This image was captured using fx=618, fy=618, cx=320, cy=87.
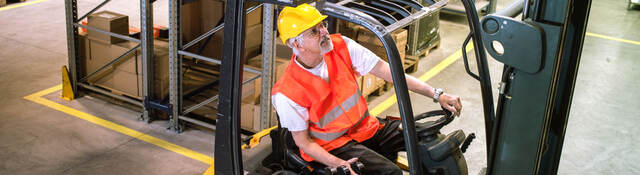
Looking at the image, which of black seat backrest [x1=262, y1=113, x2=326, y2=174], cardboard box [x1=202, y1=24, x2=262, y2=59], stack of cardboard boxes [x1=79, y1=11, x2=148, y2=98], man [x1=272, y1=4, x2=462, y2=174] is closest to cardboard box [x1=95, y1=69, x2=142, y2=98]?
stack of cardboard boxes [x1=79, y1=11, x2=148, y2=98]

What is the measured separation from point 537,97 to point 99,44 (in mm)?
6108

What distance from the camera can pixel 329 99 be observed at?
411cm

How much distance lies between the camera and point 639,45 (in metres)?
11.4

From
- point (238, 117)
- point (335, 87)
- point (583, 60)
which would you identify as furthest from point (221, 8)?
point (583, 60)

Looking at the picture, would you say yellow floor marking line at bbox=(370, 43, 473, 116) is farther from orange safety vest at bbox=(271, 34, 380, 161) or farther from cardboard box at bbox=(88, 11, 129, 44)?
orange safety vest at bbox=(271, 34, 380, 161)

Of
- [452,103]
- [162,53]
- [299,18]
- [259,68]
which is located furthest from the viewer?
[162,53]

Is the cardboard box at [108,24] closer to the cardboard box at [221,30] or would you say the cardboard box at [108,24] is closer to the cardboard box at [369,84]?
the cardboard box at [221,30]

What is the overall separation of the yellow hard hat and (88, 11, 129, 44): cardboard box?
410 cm

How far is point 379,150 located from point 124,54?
4.00 meters

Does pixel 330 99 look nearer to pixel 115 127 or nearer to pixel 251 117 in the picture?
pixel 251 117

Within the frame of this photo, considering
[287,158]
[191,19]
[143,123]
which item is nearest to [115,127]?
[143,123]

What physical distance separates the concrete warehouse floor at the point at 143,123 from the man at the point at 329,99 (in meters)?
0.92

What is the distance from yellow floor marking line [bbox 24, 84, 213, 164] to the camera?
6.63m

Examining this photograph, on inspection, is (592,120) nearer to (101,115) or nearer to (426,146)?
(426,146)
